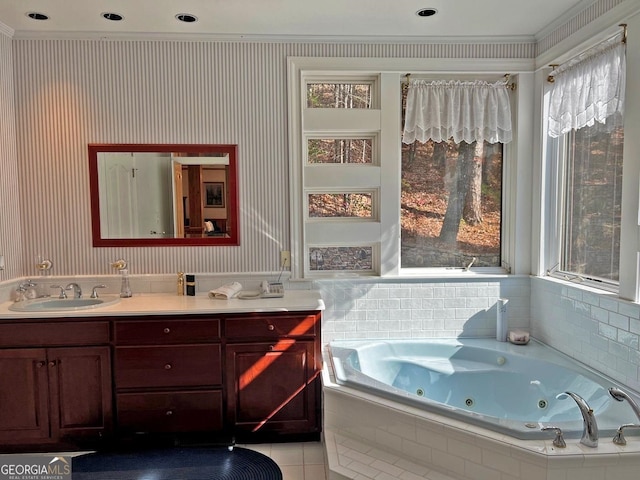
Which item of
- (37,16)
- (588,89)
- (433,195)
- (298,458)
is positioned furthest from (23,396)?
(588,89)

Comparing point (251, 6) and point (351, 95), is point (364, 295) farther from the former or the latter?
point (251, 6)

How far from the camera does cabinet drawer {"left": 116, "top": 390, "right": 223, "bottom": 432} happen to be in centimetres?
278

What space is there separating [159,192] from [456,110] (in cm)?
226

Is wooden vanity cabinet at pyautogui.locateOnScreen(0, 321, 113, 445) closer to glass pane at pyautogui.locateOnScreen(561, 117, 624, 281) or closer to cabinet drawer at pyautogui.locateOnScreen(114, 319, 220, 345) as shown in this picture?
cabinet drawer at pyautogui.locateOnScreen(114, 319, 220, 345)

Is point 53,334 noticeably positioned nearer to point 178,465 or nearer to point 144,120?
point 178,465

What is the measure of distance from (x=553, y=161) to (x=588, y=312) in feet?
3.69

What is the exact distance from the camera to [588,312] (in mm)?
2729

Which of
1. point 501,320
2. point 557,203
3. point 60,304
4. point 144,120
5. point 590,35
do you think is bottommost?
point 501,320

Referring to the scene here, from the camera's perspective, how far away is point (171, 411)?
2.79m

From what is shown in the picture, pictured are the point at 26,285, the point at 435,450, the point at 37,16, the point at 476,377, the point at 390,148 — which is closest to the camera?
the point at 435,450

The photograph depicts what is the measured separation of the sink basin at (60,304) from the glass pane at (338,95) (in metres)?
1.99

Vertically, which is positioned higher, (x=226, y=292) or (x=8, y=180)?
(x=8, y=180)

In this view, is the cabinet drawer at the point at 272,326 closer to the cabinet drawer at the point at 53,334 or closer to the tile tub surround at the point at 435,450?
the tile tub surround at the point at 435,450

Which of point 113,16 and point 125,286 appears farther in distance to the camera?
point 125,286
